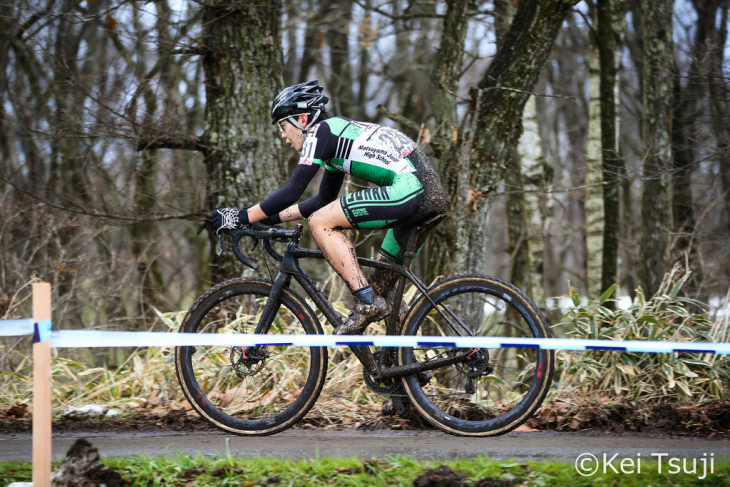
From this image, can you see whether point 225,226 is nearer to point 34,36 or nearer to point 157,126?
point 157,126

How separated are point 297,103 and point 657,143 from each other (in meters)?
5.95

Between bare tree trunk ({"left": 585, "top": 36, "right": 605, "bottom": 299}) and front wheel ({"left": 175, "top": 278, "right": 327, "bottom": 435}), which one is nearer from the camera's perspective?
front wheel ({"left": 175, "top": 278, "right": 327, "bottom": 435})

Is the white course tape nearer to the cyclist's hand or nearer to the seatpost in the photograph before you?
the seatpost

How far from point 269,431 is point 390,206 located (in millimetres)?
1697

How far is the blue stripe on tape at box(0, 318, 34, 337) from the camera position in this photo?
367cm

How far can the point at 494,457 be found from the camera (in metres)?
4.27

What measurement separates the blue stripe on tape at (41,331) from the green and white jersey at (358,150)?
170cm

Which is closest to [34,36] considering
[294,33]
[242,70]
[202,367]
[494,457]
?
[242,70]

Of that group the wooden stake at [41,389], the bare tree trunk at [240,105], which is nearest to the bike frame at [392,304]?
the wooden stake at [41,389]

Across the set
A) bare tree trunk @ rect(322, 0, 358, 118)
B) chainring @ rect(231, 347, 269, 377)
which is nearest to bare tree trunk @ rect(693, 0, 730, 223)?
chainring @ rect(231, 347, 269, 377)

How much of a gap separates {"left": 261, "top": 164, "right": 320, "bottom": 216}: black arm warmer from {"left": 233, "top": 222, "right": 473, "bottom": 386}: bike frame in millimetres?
203

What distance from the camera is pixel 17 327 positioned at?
371cm

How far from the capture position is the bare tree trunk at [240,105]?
6.76m

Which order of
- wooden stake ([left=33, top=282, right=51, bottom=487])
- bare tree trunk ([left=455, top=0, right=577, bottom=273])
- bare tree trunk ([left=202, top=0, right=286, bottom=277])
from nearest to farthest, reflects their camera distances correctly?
wooden stake ([left=33, top=282, right=51, bottom=487]) < bare tree trunk ([left=455, top=0, right=577, bottom=273]) < bare tree trunk ([left=202, top=0, right=286, bottom=277])
